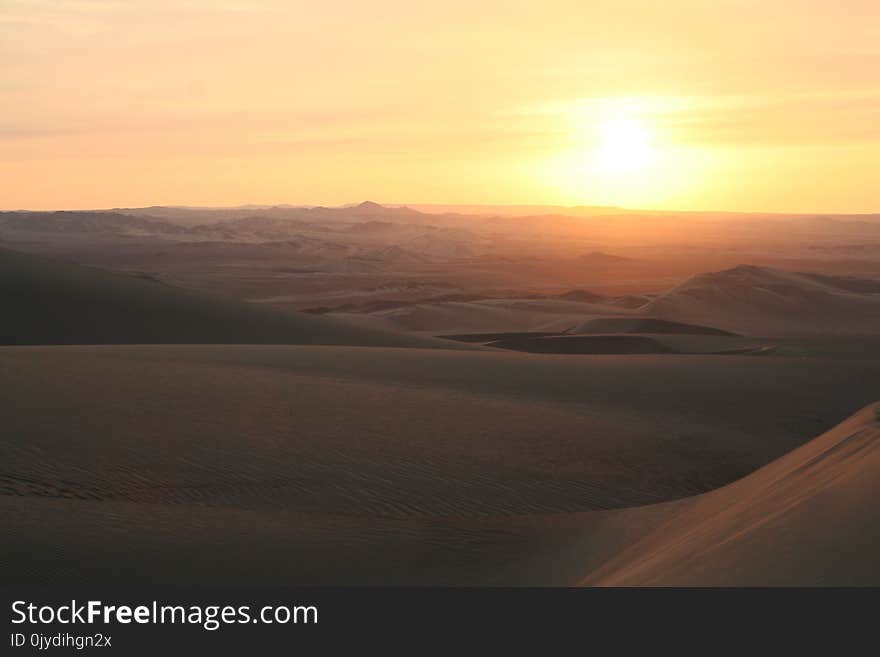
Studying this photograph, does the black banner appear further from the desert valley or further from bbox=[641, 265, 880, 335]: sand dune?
bbox=[641, 265, 880, 335]: sand dune

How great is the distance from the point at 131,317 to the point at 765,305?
3657 cm

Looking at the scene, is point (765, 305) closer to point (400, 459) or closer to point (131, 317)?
point (131, 317)

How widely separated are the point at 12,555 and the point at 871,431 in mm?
6073

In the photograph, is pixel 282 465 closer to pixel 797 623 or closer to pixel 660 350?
pixel 797 623

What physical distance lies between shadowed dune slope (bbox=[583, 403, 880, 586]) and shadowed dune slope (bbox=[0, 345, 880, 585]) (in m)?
0.83

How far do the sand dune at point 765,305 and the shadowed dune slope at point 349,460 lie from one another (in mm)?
30357

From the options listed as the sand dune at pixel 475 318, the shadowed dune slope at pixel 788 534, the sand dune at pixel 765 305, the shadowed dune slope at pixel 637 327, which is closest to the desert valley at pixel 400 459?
the shadowed dune slope at pixel 788 534

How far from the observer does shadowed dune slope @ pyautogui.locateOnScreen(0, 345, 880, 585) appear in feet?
24.8

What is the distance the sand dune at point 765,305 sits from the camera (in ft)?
158

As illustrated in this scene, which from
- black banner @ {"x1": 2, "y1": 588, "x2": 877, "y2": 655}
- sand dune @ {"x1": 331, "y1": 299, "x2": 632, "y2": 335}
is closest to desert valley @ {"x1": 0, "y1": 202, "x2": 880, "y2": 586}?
black banner @ {"x1": 2, "y1": 588, "x2": 877, "y2": 655}

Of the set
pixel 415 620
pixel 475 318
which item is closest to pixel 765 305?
pixel 475 318

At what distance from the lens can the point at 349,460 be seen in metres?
10.7

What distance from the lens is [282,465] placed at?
33.8 ft

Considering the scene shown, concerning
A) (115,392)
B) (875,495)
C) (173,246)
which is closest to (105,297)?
(115,392)
